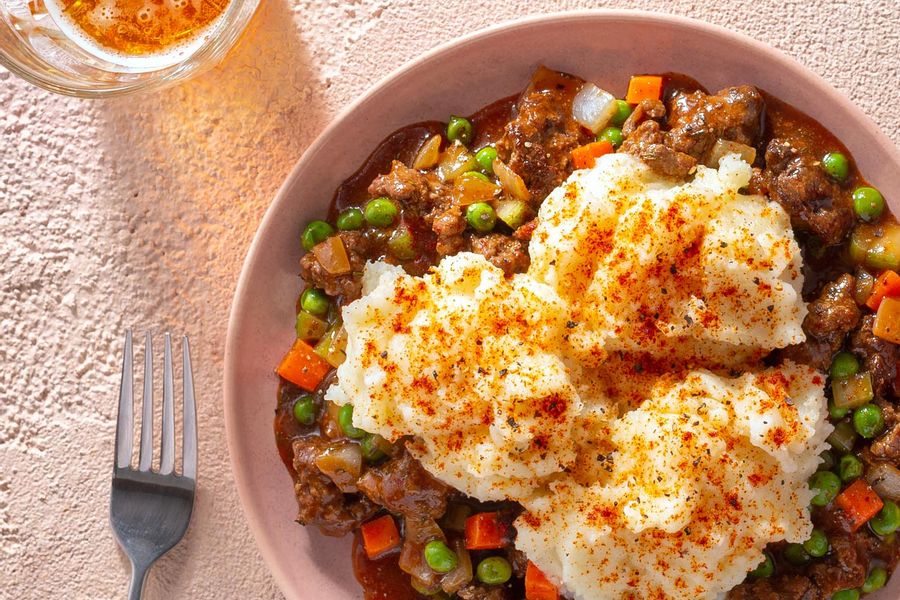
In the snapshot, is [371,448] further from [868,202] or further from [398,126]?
[868,202]

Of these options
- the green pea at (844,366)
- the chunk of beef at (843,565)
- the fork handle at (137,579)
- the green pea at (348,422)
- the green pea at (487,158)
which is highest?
the green pea at (487,158)

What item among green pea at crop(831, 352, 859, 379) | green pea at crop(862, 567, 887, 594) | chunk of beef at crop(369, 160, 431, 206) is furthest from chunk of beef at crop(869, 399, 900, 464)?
chunk of beef at crop(369, 160, 431, 206)

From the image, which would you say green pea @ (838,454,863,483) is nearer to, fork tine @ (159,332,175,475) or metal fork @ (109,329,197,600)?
metal fork @ (109,329,197,600)

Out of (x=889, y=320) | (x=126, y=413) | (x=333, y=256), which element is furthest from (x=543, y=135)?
(x=126, y=413)

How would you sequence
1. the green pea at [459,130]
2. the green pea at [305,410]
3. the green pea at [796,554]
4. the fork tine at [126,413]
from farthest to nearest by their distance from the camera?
the fork tine at [126,413]
the green pea at [305,410]
the green pea at [459,130]
the green pea at [796,554]

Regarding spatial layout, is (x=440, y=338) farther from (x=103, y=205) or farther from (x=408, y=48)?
(x=103, y=205)

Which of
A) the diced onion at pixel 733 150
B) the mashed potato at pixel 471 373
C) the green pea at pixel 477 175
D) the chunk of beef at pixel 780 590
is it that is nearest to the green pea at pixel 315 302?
the mashed potato at pixel 471 373

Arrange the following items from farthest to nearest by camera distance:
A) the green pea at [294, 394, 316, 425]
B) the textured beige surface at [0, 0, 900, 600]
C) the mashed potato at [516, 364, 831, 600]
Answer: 1. the textured beige surface at [0, 0, 900, 600]
2. the green pea at [294, 394, 316, 425]
3. the mashed potato at [516, 364, 831, 600]

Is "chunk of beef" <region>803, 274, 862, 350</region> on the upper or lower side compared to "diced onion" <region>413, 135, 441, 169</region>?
lower

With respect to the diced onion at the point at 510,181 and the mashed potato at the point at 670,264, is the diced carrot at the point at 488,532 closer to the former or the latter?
the mashed potato at the point at 670,264
